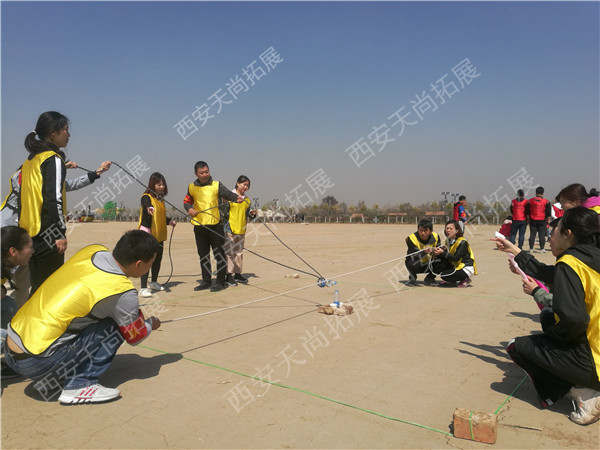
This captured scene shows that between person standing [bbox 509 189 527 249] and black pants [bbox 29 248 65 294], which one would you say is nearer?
black pants [bbox 29 248 65 294]

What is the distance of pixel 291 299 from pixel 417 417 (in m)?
3.40

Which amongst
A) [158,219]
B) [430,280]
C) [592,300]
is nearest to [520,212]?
[430,280]

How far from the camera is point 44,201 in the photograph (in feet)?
11.3

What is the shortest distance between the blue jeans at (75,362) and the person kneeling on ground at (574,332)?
8.97ft

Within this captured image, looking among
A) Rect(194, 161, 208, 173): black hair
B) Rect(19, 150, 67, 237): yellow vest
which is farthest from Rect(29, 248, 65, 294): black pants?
Rect(194, 161, 208, 173): black hair

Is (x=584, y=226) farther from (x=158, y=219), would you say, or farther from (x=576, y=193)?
(x=158, y=219)

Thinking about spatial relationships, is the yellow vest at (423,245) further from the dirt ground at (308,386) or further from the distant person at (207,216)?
the distant person at (207,216)

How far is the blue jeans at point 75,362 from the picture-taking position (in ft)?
8.60

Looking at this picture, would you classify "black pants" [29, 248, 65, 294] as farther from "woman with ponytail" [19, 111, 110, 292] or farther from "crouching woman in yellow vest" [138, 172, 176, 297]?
"crouching woman in yellow vest" [138, 172, 176, 297]

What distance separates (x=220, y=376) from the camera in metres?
3.10

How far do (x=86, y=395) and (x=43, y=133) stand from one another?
2.26m

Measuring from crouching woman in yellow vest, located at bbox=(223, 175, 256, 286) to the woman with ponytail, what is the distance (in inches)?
138

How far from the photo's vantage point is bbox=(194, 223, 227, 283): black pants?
6.49 meters

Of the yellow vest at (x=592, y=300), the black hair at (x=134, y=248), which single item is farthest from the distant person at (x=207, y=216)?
the yellow vest at (x=592, y=300)
